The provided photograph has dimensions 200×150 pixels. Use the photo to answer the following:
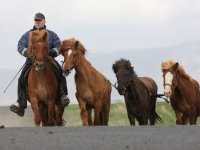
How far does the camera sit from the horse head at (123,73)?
2272cm

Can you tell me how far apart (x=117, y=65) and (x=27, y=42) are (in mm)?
3772

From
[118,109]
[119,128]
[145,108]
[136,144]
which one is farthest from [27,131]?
[118,109]

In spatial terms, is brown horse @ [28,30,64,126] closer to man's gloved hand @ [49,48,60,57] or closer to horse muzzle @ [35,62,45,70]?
horse muzzle @ [35,62,45,70]

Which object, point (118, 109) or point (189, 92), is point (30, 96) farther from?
point (118, 109)

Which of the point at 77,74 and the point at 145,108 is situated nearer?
the point at 77,74

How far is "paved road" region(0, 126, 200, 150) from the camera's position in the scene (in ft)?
42.1

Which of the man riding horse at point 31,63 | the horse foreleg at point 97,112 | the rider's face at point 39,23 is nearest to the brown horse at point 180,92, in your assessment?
the horse foreleg at point 97,112

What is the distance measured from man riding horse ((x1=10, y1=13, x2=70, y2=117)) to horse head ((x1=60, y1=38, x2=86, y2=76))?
0.57ft

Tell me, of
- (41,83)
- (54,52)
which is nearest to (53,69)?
(54,52)

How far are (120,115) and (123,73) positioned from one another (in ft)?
49.4

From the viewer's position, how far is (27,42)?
20344 millimetres

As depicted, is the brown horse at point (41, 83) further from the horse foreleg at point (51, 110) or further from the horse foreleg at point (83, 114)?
the horse foreleg at point (83, 114)

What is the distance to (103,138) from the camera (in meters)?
13.9

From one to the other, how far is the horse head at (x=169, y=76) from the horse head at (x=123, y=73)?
45.7 inches
